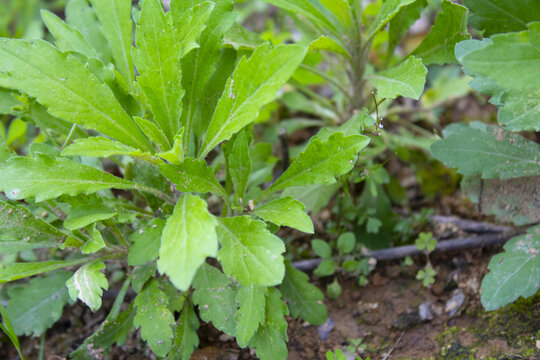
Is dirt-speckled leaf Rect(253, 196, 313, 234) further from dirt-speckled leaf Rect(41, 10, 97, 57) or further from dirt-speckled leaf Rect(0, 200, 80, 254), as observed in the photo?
dirt-speckled leaf Rect(41, 10, 97, 57)

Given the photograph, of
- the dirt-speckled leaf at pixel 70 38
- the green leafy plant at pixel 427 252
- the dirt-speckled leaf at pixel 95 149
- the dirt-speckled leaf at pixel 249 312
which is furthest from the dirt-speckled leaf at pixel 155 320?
the green leafy plant at pixel 427 252

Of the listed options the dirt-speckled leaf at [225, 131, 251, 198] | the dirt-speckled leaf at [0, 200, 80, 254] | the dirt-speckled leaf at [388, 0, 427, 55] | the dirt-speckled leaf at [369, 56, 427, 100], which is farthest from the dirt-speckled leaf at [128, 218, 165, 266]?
the dirt-speckled leaf at [388, 0, 427, 55]

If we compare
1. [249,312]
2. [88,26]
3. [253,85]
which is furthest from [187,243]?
[88,26]

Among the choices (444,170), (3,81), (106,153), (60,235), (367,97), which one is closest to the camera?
(106,153)

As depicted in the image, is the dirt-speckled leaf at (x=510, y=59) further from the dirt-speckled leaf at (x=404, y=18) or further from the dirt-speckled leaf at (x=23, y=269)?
the dirt-speckled leaf at (x=23, y=269)

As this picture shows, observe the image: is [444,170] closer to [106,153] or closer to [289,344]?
[289,344]

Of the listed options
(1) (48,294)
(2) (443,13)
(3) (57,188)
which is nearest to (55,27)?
(3) (57,188)

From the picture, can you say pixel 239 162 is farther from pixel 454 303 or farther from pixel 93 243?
pixel 454 303
